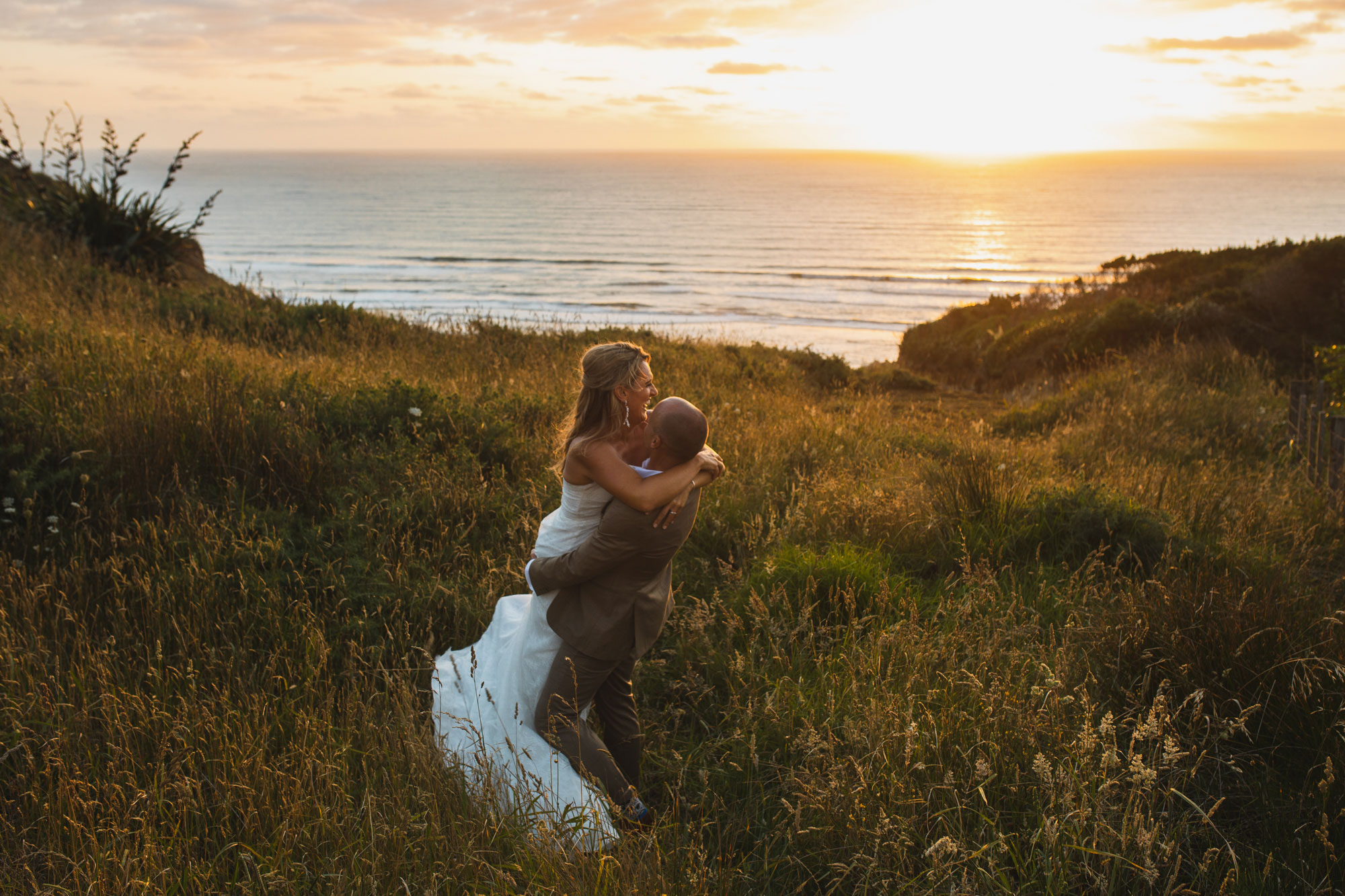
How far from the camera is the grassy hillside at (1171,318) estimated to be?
13.6m

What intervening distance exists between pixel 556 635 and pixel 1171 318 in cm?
1466

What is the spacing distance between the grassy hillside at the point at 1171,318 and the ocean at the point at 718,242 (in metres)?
5.12

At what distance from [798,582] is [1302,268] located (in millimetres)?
15683

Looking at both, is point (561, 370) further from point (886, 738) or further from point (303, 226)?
point (303, 226)

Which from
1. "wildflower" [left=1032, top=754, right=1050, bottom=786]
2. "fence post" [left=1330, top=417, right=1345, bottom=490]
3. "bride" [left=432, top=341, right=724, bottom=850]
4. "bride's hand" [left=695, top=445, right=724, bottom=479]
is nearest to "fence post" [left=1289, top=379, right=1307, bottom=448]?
"fence post" [left=1330, top=417, right=1345, bottom=490]

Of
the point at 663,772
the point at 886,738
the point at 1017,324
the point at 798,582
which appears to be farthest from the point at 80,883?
the point at 1017,324

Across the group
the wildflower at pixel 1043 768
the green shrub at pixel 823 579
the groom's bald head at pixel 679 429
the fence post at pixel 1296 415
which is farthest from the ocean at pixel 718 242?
the wildflower at pixel 1043 768

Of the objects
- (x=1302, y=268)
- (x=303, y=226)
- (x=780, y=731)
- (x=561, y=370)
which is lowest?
(x=780, y=731)

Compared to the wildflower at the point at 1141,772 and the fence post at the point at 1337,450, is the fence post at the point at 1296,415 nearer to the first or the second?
the fence post at the point at 1337,450

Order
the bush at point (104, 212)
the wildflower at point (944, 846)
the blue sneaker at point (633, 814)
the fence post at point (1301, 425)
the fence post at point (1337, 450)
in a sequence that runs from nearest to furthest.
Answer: the wildflower at point (944, 846) < the blue sneaker at point (633, 814) < the fence post at point (1337, 450) < the fence post at point (1301, 425) < the bush at point (104, 212)

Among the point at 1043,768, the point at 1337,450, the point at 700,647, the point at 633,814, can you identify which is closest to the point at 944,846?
the point at 1043,768

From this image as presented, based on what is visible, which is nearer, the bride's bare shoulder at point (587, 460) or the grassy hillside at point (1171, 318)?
the bride's bare shoulder at point (587, 460)

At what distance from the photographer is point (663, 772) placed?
330 centimetres

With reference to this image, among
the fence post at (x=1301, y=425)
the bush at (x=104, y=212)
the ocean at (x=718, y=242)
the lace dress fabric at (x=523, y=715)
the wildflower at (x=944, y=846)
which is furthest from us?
the ocean at (x=718, y=242)
